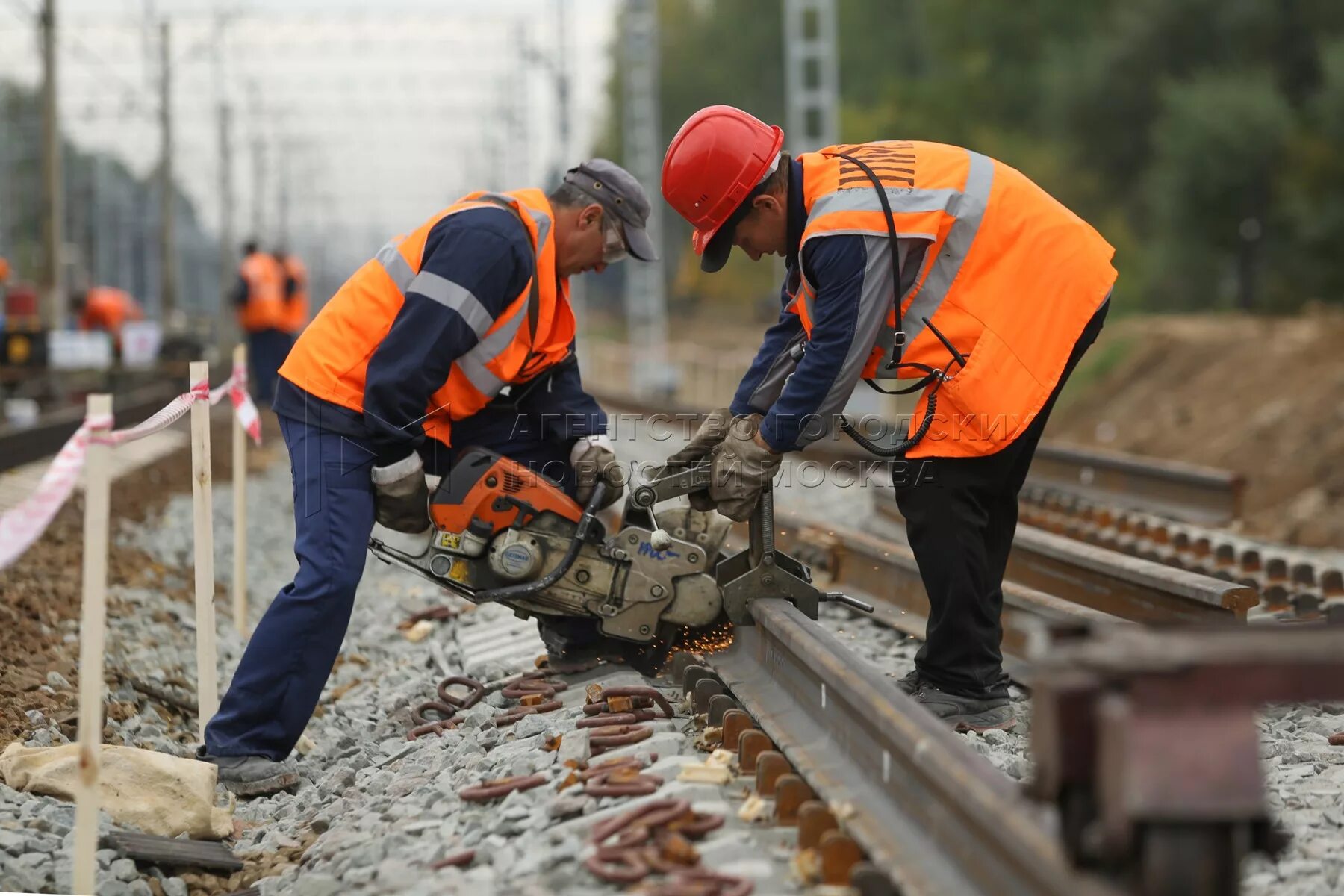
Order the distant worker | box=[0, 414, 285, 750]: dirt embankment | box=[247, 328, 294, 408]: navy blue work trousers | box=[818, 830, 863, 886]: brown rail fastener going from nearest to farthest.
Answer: box=[818, 830, 863, 886]: brown rail fastener → the distant worker → box=[0, 414, 285, 750]: dirt embankment → box=[247, 328, 294, 408]: navy blue work trousers

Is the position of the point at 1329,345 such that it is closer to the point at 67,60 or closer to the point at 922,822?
the point at 922,822

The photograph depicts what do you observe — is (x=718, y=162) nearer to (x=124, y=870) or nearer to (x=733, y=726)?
(x=733, y=726)

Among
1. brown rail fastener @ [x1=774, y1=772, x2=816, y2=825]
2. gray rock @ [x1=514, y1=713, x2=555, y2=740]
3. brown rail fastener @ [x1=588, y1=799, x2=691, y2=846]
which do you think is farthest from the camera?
gray rock @ [x1=514, y1=713, x2=555, y2=740]

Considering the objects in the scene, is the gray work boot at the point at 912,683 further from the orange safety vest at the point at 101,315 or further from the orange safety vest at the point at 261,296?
the orange safety vest at the point at 101,315

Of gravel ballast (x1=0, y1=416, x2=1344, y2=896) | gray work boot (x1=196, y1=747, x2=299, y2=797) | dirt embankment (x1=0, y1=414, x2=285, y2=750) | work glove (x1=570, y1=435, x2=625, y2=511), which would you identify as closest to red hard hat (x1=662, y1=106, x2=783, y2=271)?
work glove (x1=570, y1=435, x2=625, y2=511)

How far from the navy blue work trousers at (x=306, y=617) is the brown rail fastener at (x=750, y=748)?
151 centimetres

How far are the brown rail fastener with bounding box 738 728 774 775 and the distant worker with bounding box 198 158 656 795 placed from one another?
4.92 ft

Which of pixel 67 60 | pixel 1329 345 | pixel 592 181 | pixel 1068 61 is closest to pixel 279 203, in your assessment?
pixel 67 60

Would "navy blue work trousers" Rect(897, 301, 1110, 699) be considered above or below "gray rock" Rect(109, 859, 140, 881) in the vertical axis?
above

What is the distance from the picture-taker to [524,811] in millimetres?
3650

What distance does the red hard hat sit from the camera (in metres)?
4.63

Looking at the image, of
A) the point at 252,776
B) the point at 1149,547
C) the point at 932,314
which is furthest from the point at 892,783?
the point at 1149,547

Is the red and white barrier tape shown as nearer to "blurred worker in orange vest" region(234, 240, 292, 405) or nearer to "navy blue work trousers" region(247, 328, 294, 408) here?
"blurred worker in orange vest" region(234, 240, 292, 405)

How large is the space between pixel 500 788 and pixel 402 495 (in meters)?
1.40
